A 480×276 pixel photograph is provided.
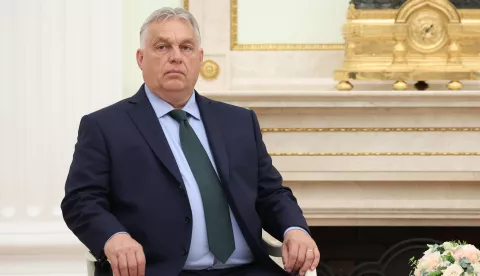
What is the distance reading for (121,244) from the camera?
8.84 ft

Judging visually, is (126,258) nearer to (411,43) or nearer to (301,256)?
(301,256)

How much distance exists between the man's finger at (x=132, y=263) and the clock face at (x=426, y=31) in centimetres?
267

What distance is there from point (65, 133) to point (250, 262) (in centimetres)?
174

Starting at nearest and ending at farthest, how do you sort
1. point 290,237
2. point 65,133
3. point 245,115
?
point 290,237 → point 245,115 → point 65,133

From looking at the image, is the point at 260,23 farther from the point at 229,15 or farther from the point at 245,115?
the point at 245,115

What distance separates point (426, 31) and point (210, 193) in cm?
228

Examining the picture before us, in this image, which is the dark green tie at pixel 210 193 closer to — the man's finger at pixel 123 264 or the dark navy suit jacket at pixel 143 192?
the dark navy suit jacket at pixel 143 192

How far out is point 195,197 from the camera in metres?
3.00

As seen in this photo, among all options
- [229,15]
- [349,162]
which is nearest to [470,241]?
[349,162]

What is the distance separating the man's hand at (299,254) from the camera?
2.88 m

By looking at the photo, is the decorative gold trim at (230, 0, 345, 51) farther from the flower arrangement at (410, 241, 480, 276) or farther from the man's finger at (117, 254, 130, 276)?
the man's finger at (117, 254, 130, 276)

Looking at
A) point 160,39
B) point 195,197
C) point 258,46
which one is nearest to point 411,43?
point 258,46

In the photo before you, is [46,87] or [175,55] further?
[46,87]

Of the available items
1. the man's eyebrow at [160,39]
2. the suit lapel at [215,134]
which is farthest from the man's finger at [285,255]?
the man's eyebrow at [160,39]
